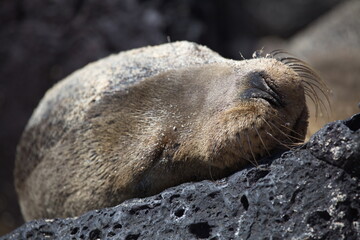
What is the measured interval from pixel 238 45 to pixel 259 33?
0.64 metres

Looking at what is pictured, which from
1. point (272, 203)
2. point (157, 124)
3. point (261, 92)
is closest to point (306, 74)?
point (261, 92)

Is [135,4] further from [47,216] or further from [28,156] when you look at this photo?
[47,216]

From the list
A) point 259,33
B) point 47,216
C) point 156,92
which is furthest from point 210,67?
point 259,33

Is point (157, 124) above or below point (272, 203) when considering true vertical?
above

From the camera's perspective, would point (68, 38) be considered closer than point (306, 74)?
No

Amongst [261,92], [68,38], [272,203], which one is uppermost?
[68,38]

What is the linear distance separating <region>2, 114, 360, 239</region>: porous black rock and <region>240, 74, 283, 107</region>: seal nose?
233 mm

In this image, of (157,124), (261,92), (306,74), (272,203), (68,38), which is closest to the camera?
(272,203)

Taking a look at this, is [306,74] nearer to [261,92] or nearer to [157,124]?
[261,92]

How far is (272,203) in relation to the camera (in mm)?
2061

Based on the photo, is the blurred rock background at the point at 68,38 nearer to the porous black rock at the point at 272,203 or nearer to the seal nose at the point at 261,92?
the seal nose at the point at 261,92

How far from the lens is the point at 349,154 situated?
1.99 meters

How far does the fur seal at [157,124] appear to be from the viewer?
7.48ft

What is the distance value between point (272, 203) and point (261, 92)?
1.54 ft
